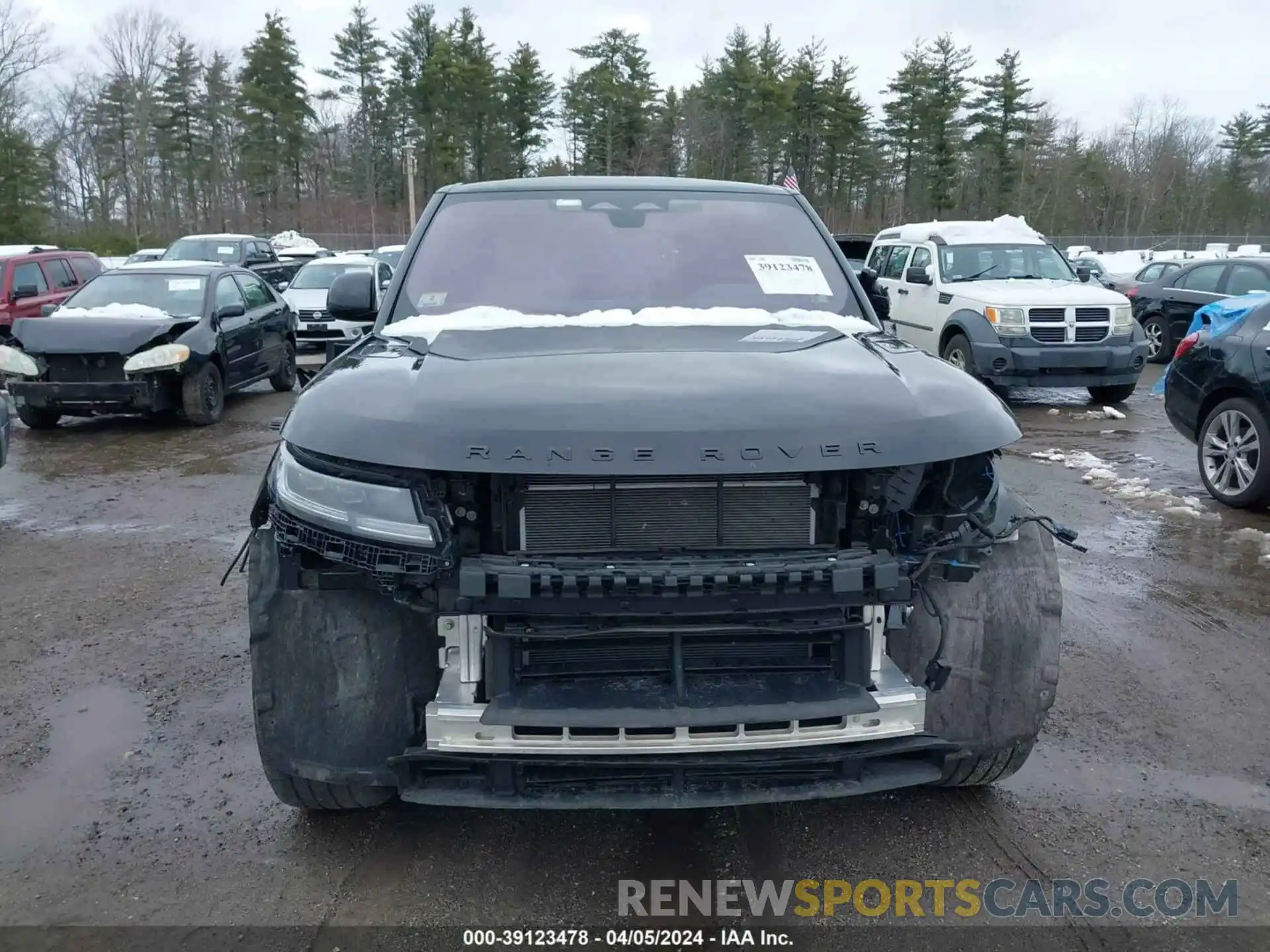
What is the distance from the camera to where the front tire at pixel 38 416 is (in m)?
10.3

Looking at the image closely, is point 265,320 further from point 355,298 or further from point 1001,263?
point 1001,263

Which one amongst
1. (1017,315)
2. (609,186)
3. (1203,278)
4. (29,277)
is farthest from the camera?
(29,277)

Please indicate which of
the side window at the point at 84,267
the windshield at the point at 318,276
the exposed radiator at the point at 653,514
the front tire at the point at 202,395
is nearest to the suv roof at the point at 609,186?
the exposed radiator at the point at 653,514

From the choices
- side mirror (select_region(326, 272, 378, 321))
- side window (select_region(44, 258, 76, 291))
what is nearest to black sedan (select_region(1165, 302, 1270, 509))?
side mirror (select_region(326, 272, 378, 321))

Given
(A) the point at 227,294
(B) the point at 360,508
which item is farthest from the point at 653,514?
(A) the point at 227,294

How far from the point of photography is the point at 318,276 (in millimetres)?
17031

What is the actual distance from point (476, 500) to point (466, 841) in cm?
122

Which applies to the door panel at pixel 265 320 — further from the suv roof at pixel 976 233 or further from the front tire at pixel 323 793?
the front tire at pixel 323 793

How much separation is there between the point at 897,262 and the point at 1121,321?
10.8 feet

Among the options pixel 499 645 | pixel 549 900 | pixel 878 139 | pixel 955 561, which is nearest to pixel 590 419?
pixel 499 645

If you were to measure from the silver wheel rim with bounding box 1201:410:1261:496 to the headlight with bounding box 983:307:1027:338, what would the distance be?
14.2ft

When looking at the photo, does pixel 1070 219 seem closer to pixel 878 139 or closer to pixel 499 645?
pixel 878 139

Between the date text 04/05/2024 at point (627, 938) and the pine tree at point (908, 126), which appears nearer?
the date text 04/05/2024 at point (627, 938)

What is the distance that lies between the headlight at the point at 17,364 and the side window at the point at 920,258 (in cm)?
1033
